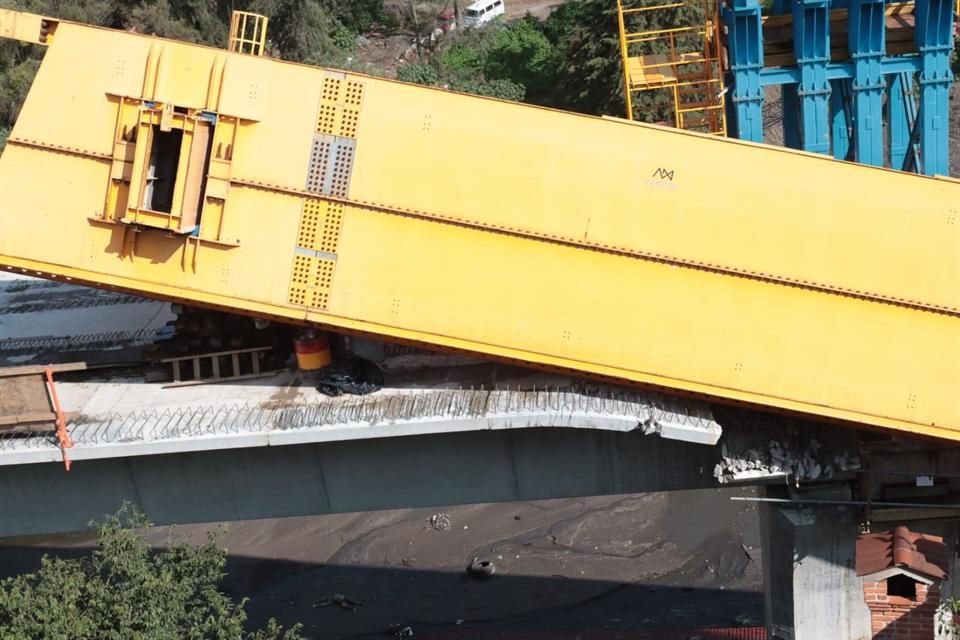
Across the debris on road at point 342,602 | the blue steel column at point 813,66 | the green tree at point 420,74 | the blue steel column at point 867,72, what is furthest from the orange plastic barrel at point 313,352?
the green tree at point 420,74

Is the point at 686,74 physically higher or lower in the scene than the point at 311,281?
higher

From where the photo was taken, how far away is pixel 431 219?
11.4m

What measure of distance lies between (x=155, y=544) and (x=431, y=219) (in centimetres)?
1237

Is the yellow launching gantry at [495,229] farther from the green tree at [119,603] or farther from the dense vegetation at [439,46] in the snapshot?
the dense vegetation at [439,46]

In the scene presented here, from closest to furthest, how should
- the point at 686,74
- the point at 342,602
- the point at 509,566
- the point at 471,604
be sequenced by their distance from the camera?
the point at 686,74 → the point at 471,604 → the point at 342,602 → the point at 509,566

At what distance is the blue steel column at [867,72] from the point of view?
46.8ft

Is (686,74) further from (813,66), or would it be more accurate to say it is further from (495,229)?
(495,229)

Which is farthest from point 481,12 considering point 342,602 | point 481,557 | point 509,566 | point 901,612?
point 901,612

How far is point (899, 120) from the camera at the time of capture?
55.4 ft

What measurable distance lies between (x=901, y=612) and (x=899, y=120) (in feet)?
26.3

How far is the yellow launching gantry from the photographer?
11.3 m

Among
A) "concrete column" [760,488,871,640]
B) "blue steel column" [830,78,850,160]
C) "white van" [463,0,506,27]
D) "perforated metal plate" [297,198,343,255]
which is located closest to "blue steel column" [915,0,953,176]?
"blue steel column" [830,78,850,160]

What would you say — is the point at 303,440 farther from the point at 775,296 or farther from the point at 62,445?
the point at 775,296

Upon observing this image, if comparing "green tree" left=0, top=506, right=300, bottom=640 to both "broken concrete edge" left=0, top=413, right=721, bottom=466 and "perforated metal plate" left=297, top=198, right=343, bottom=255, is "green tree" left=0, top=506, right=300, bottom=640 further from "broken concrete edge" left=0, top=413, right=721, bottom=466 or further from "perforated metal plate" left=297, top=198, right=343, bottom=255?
"perforated metal plate" left=297, top=198, right=343, bottom=255
